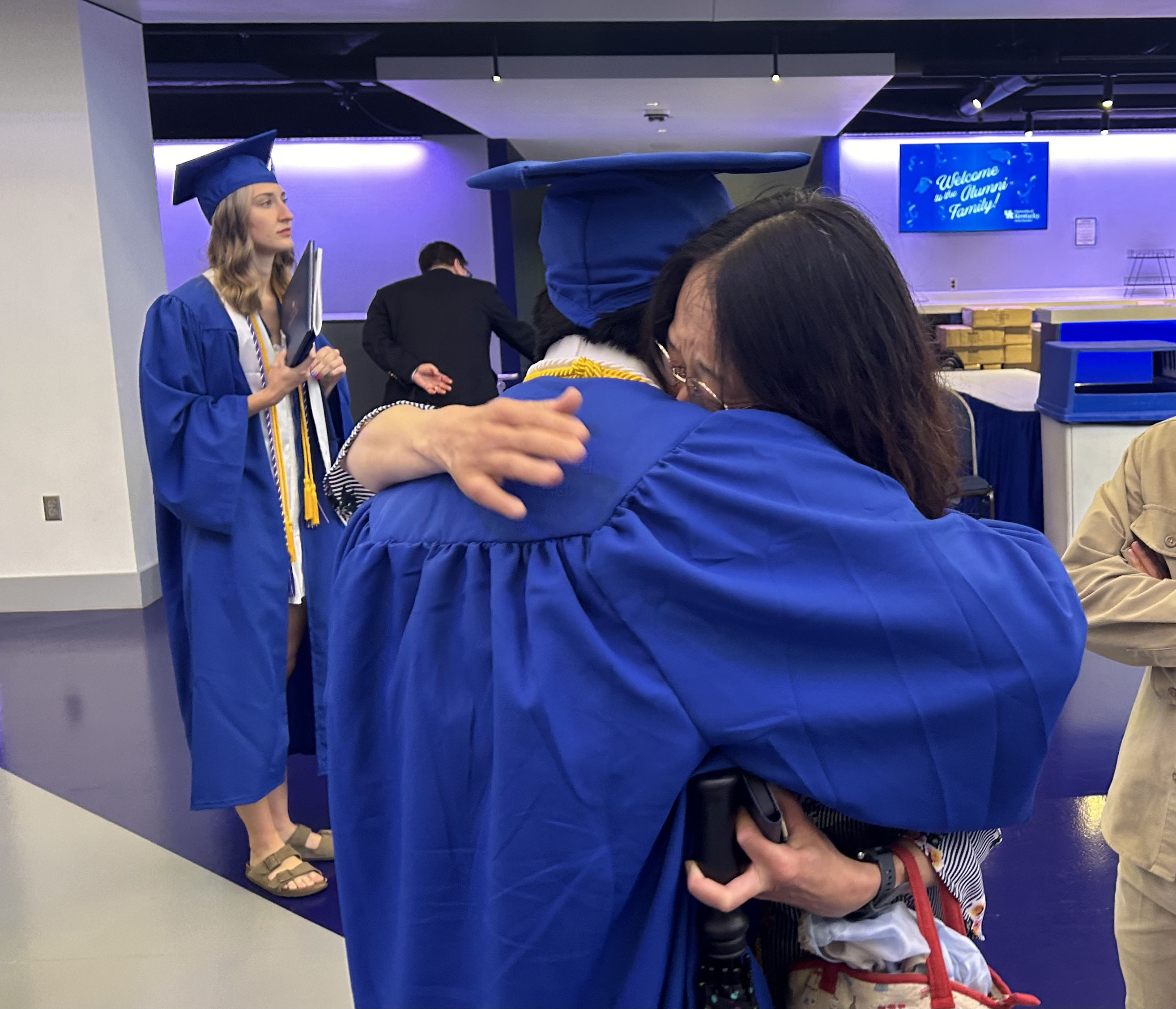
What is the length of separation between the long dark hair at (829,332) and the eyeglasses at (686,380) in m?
0.03

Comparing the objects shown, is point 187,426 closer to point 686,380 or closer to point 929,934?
point 686,380

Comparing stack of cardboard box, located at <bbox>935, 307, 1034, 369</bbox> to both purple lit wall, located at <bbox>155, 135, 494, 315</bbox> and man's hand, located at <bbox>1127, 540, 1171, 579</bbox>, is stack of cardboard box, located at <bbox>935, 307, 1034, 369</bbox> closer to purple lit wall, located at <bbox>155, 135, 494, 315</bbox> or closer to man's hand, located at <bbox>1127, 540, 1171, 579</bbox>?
purple lit wall, located at <bbox>155, 135, 494, 315</bbox>

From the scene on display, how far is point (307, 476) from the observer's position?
2818mm

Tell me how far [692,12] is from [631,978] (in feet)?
21.0

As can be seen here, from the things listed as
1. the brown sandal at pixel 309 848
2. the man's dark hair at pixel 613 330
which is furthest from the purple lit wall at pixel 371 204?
the man's dark hair at pixel 613 330

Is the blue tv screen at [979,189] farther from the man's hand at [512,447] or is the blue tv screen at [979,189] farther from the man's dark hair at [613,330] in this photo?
the man's hand at [512,447]

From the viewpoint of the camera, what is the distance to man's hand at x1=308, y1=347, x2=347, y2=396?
2732mm

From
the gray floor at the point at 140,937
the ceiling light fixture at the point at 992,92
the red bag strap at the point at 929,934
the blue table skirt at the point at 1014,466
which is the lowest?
the gray floor at the point at 140,937

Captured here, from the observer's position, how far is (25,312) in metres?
5.41

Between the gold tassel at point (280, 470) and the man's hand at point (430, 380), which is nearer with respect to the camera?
the gold tassel at point (280, 470)

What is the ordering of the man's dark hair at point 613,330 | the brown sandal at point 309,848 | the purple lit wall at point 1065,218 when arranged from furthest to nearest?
1. the purple lit wall at point 1065,218
2. the brown sandal at point 309,848
3. the man's dark hair at point 613,330

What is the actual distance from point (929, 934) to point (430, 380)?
5127 millimetres

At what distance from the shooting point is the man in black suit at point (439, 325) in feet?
20.3

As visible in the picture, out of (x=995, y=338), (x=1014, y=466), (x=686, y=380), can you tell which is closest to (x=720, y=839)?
(x=686, y=380)
